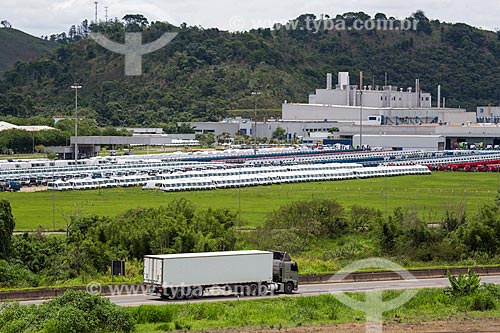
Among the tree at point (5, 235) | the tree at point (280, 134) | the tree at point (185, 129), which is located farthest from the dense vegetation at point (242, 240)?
the tree at point (185, 129)

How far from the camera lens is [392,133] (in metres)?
142

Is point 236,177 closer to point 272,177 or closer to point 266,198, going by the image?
point 272,177

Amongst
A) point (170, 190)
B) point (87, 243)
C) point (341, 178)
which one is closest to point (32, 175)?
point (170, 190)

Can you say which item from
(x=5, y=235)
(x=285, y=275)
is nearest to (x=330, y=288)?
(x=285, y=275)

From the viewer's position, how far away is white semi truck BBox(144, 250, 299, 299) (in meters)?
30.4

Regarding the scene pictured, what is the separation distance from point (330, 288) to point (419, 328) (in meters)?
6.62

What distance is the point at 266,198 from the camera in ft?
235

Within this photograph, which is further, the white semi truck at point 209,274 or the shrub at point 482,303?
the shrub at point 482,303

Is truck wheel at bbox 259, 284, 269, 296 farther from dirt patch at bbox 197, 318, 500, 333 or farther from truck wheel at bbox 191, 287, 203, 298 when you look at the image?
dirt patch at bbox 197, 318, 500, 333

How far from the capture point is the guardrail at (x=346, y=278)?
102 ft

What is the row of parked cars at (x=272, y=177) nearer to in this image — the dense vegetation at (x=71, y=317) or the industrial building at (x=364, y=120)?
the industrial building at (x=364, y=120)

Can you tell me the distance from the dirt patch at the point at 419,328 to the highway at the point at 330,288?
4245 millimetres

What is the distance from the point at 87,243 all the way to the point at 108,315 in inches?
572

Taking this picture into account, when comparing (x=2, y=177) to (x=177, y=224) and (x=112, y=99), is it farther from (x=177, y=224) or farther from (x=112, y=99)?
(x=112, y=99)
